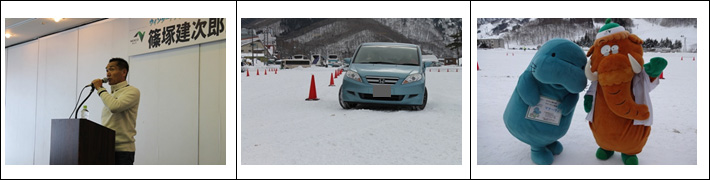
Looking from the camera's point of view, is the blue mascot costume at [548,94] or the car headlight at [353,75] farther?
→ the car headlight at [353,75]

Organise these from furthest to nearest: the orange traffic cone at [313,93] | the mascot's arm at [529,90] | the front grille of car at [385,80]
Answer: the orange traffic cone at [313,93] < the front grille of car at [385,80] < the mascot's arm at [529,90]

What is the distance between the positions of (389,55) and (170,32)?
4.60 ft

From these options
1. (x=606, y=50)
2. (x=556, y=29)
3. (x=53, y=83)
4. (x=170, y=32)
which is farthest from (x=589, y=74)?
(x=53, y=83)

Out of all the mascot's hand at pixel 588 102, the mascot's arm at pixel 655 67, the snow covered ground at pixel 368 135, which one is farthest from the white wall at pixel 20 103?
the mascot's arm at pixel 655 67

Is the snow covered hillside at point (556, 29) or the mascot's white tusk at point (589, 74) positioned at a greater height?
the snow covered hillside at point (556, 29)

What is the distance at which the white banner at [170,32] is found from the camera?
9.88 ft

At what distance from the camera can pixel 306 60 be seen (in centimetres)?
320

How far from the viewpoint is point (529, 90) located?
2389mm

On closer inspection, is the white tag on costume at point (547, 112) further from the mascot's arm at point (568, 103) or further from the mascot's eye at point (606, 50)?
the mascot's eye at point (606, 50)

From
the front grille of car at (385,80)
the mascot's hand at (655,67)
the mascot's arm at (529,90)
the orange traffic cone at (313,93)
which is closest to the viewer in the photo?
the mascot's hand at (655,67)

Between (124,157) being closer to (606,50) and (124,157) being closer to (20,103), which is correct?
(20,103)

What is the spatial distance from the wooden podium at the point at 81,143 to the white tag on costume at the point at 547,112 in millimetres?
2288

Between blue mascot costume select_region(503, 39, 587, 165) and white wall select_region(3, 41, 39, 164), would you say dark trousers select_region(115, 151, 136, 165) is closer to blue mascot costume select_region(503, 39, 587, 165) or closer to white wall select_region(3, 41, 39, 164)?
white wall select_region(3, 41, 39, 164)

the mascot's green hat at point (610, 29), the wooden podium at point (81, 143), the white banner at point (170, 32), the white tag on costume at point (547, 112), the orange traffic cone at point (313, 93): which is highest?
the white banner at point (170, 32)
